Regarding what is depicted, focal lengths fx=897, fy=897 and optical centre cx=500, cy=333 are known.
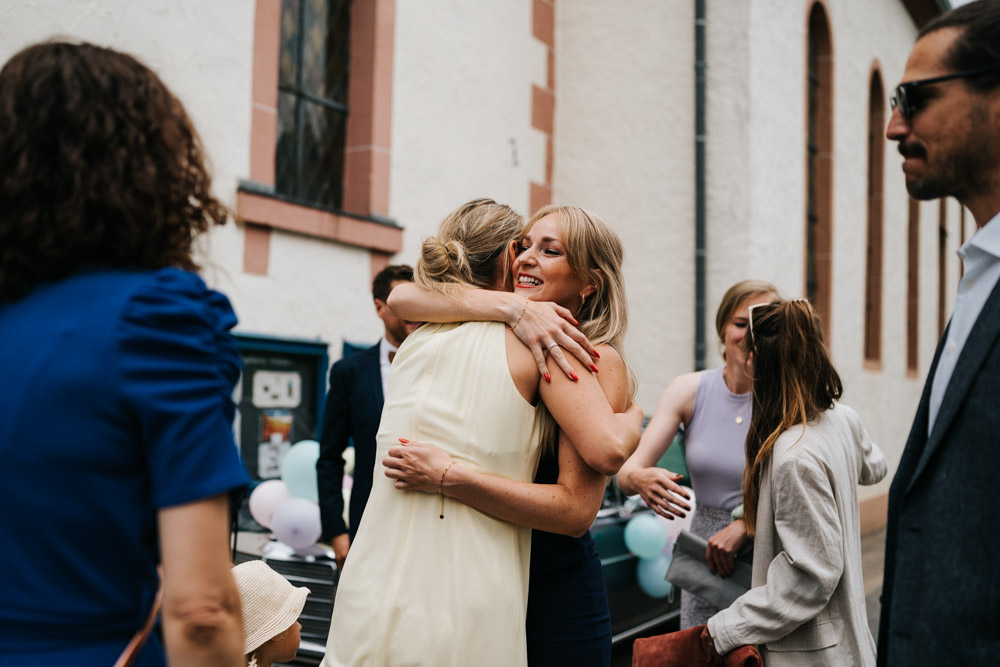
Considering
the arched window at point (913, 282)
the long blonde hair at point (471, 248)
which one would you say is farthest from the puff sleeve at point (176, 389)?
the arched window at point (913, 282)

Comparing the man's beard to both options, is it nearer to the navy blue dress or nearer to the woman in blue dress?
the navy blue dress

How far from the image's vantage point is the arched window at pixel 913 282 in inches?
599

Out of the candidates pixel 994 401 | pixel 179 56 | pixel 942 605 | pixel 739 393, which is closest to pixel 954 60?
pixel 994 401

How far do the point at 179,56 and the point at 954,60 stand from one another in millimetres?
5280

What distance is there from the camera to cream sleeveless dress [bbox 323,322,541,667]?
1.85 m

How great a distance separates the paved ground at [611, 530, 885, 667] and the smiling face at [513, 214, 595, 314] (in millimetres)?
2703

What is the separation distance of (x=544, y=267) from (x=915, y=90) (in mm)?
1013

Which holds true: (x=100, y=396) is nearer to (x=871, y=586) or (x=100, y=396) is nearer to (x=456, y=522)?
(x=456, y=522)

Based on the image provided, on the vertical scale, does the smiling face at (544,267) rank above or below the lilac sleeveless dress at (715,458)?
above

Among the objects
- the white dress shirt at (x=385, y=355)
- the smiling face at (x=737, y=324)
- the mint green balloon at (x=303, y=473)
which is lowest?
the mint green balloon at (x=303, y=473)

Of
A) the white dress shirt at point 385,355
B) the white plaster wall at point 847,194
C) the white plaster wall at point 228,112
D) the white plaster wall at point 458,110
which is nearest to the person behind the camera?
the white dress shirt at point 385,355

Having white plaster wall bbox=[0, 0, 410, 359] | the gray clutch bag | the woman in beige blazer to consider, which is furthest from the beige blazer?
white plaster wall bbox=[0, 0, 410, 359]

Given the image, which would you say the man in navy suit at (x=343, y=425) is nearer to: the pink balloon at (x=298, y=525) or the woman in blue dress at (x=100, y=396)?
the pink balloon at (x=298, y=525)

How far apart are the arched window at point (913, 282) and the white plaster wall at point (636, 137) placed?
714 cm
